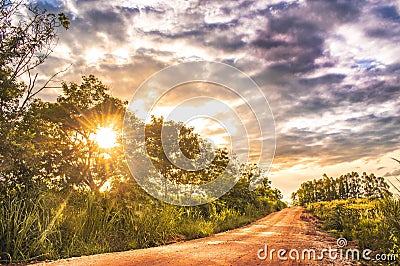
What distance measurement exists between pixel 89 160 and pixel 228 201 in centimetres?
1043

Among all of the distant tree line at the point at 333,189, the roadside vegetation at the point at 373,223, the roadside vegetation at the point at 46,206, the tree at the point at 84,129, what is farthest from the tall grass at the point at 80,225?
the distant tree line at the point at 333,189

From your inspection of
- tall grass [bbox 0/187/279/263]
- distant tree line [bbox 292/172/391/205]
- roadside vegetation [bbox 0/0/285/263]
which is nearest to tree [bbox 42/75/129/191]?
roadside vegetation [bbox 0/0/285/263]

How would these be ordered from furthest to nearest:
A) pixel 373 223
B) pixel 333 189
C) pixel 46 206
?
pixel 333 189, pixel 373 223, pixel 46 206

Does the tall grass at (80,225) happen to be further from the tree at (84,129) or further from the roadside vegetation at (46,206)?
the tree at (84,129)

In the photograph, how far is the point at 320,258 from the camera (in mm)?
6305

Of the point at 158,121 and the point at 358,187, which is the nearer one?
the point at 158,121

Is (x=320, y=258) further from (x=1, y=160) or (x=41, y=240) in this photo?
(x=1, y=160)

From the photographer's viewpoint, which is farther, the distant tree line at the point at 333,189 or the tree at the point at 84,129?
the distant tree line at the point at 333,189

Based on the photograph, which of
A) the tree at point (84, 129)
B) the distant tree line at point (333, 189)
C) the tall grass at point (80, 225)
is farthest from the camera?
the distant tree line at point (333, 189)

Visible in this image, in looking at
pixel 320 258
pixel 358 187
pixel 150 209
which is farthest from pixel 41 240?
pixel 358 187

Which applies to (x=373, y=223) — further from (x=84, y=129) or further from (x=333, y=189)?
(x=333, y=189)

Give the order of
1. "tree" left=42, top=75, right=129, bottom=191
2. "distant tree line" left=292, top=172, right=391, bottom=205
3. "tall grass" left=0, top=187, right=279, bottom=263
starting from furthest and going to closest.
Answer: "distant tree line" left=292, top=172, right=391, bottom=205 → "tree" left=42, top=75, right=129, bottom=191 → "tall grass" left=0, top=187, right=279, bottom=263

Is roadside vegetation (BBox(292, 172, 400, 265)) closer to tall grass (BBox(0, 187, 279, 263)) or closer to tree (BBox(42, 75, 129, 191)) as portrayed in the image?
tall grass (BBox(0, 187, 279, 263))

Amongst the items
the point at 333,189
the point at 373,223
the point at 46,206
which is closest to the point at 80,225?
the point at 46,206
